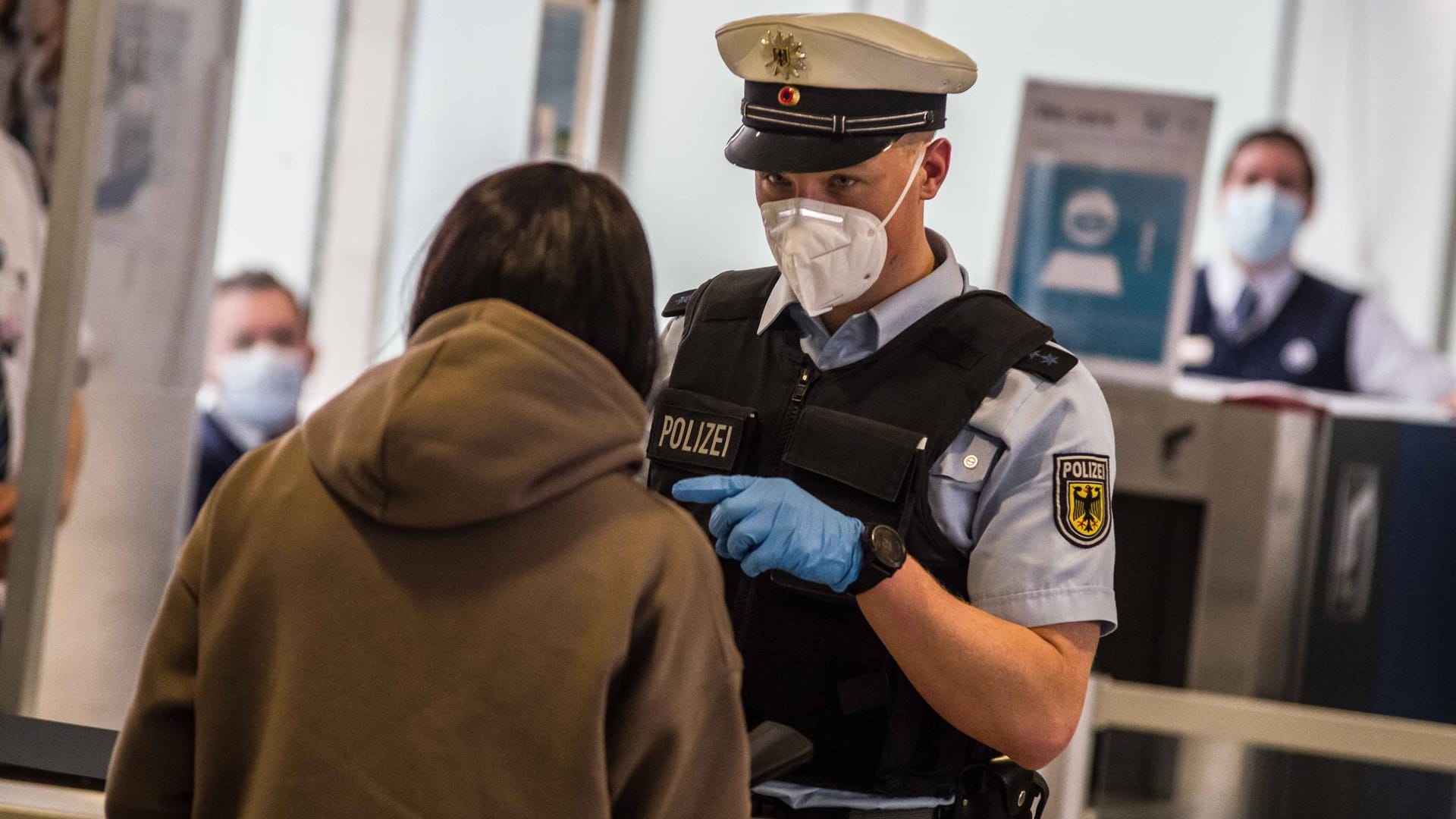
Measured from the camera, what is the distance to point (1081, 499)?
1205mm

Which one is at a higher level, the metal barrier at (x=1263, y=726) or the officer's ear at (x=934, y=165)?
the officer's ear at (x=934, y=165)

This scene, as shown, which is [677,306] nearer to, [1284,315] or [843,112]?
[843,112]

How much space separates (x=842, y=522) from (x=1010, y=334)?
0.28m

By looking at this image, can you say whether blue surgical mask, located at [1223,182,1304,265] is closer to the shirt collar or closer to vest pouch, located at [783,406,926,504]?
the shirt collar

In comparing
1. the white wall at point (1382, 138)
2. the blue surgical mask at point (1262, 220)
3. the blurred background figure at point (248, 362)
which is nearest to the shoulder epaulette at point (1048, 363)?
the blurred background figure at point (248, 362)

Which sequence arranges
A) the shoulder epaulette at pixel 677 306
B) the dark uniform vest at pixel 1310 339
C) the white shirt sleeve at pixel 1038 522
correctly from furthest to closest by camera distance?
the dark uniform vest at pixel 1310 339, the shoulder epaulette at pixel 677 306, the white shirt sleeve at pixel 1038 522

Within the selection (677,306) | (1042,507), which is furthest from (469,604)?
(677,306)

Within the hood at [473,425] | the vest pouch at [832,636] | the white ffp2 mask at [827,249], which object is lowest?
the vest pouch at [832,636]

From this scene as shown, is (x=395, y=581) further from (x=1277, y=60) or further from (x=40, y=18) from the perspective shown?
(x=1277, y=60)

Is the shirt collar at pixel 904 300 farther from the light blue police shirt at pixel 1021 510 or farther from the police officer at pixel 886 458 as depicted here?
the light blue police shirt at pixel 1021 510

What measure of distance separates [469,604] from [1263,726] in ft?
6.35

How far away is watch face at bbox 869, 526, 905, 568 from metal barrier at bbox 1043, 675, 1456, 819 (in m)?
1.28

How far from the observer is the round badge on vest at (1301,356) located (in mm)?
3982

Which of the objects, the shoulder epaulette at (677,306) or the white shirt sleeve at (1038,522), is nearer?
the white shirt sleeve at (1038,522)
